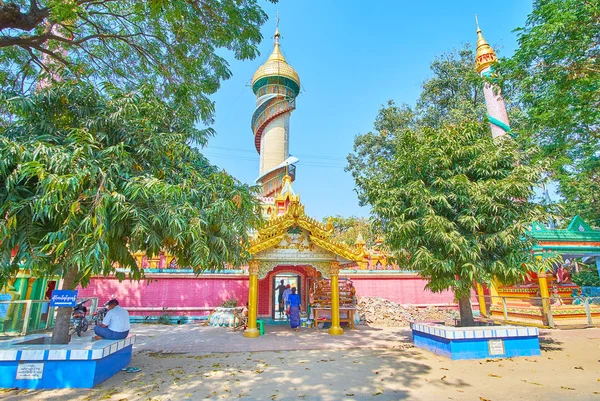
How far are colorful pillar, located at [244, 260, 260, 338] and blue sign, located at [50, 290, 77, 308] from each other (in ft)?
19.5

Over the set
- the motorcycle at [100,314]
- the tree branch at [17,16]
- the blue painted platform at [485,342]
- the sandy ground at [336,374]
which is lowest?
the sandy ground at [336,374]

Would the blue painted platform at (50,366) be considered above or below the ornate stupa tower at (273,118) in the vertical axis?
below

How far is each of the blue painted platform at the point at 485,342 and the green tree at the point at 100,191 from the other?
5373mm

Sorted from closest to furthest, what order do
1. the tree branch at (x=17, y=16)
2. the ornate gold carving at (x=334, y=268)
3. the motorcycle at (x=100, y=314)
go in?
the tree branch at (x=17, y=16) → the ornate gold carving at (x=334, y=268) → the motorcycle at (x=100, y=314)

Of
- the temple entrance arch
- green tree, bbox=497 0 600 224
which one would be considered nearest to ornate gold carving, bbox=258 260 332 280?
the temple entrance arch

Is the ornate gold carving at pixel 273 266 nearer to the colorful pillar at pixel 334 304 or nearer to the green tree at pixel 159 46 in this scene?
the colorful pillar at pixel 334 304

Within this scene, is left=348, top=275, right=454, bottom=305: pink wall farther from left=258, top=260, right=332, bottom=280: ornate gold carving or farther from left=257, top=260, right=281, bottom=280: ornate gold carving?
left=257, top=260, right=281, bottom=280: ornate gold carving

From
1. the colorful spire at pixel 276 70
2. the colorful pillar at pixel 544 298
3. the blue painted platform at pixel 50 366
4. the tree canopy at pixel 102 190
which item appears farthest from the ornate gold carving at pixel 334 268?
the colorful spire at pixel 276 70

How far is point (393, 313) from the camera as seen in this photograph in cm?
1566

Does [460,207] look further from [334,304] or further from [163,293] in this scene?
[163,293]

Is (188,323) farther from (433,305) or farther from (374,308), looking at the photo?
(433,305)

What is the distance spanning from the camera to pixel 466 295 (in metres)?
8.84

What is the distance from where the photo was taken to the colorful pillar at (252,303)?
37.7ft

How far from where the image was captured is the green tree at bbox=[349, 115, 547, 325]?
828cm
